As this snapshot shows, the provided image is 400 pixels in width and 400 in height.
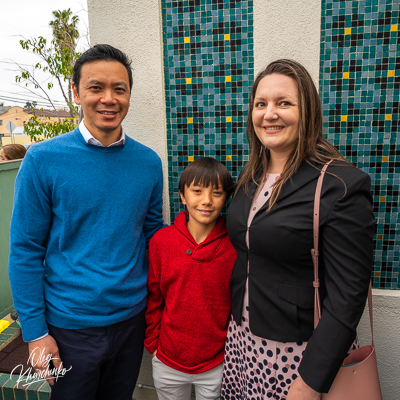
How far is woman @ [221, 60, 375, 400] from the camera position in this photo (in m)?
1.32

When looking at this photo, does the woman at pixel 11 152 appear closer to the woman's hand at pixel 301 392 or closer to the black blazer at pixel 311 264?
the black blazer at pixel 311 264

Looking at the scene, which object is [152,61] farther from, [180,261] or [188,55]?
[180,261]

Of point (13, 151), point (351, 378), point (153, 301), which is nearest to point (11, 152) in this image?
point (13, 151)

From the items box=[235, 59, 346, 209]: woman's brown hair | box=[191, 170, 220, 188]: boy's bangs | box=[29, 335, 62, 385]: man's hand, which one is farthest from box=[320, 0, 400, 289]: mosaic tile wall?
box=[29, 335, 62, 385]: man's hand

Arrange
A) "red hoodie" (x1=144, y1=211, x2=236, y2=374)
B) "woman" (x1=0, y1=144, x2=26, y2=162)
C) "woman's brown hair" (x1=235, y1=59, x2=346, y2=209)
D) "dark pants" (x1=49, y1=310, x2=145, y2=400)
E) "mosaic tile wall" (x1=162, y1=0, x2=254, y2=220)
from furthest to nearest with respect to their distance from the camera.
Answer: "woman" (x1=0, y1=144, x2=26, y2=162) < "mosaic tile wall" (x1=162, y1=0, x2=254, y2=220) < "red hoodie" (x1=144, y1=211, x2=236, y2=374) < "dark pants" (x1=49, y1=310, x2=145, y2=400) < "woman's brown hair" (x1=235, y1=59, x2=346, y2=209)

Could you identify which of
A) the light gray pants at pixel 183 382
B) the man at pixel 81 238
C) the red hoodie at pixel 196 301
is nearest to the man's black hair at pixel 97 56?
the man at pixel 81 238

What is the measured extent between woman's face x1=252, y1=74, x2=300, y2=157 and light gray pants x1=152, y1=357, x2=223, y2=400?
1393mm

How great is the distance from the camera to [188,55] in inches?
92.3

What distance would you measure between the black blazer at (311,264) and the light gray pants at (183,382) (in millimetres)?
602

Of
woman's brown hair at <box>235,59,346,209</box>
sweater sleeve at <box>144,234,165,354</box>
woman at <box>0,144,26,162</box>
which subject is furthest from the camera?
woman at <box>0,144,26,162</box>

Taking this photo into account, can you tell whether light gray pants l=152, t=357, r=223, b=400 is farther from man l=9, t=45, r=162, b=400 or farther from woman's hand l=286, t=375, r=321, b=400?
woman's hand l=286, t=375, r=321, b=400

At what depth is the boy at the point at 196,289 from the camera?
1914mm

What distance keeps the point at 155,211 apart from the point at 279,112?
41.6 inches

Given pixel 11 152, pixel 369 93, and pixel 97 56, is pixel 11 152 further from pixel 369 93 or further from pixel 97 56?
pixel 369 93
